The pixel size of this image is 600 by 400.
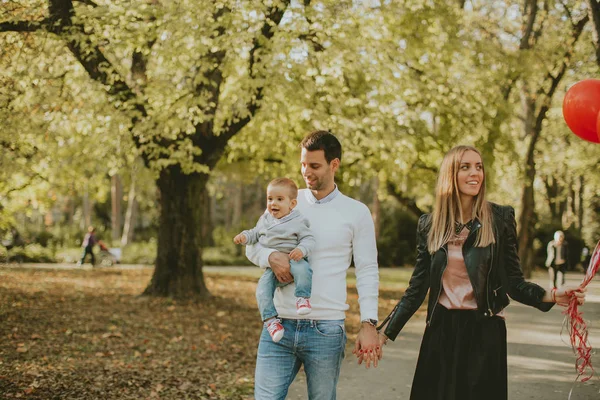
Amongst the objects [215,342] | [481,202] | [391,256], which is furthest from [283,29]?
[391,256]

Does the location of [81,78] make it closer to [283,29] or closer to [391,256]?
[283,29]

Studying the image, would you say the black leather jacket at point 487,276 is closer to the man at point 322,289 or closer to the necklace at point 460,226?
the necklace at point 460,226

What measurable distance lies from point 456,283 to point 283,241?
1.04m

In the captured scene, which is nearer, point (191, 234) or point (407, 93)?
point (407, 93)

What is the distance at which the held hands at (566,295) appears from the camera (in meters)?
3.85

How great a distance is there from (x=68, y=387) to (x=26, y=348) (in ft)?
7.95

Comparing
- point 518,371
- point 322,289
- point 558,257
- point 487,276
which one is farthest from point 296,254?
point 558,257

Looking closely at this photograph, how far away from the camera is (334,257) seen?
12.0 feet

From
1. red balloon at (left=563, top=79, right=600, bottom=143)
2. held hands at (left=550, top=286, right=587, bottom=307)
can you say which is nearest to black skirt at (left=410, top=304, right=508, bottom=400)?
held hands at (left=550, top=286, right=587, bottom=307)

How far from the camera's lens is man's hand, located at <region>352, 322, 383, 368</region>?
145 inches

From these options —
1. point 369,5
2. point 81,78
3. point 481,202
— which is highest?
point 369,5

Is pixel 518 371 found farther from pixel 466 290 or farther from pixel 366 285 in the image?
pixel 366 285

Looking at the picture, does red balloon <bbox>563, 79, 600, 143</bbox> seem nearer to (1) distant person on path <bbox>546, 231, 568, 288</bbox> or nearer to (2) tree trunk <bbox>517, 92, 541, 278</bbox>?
(1) distant person on path <bbox>546, 231, 568, 288</bbox>

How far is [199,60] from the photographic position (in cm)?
1136
